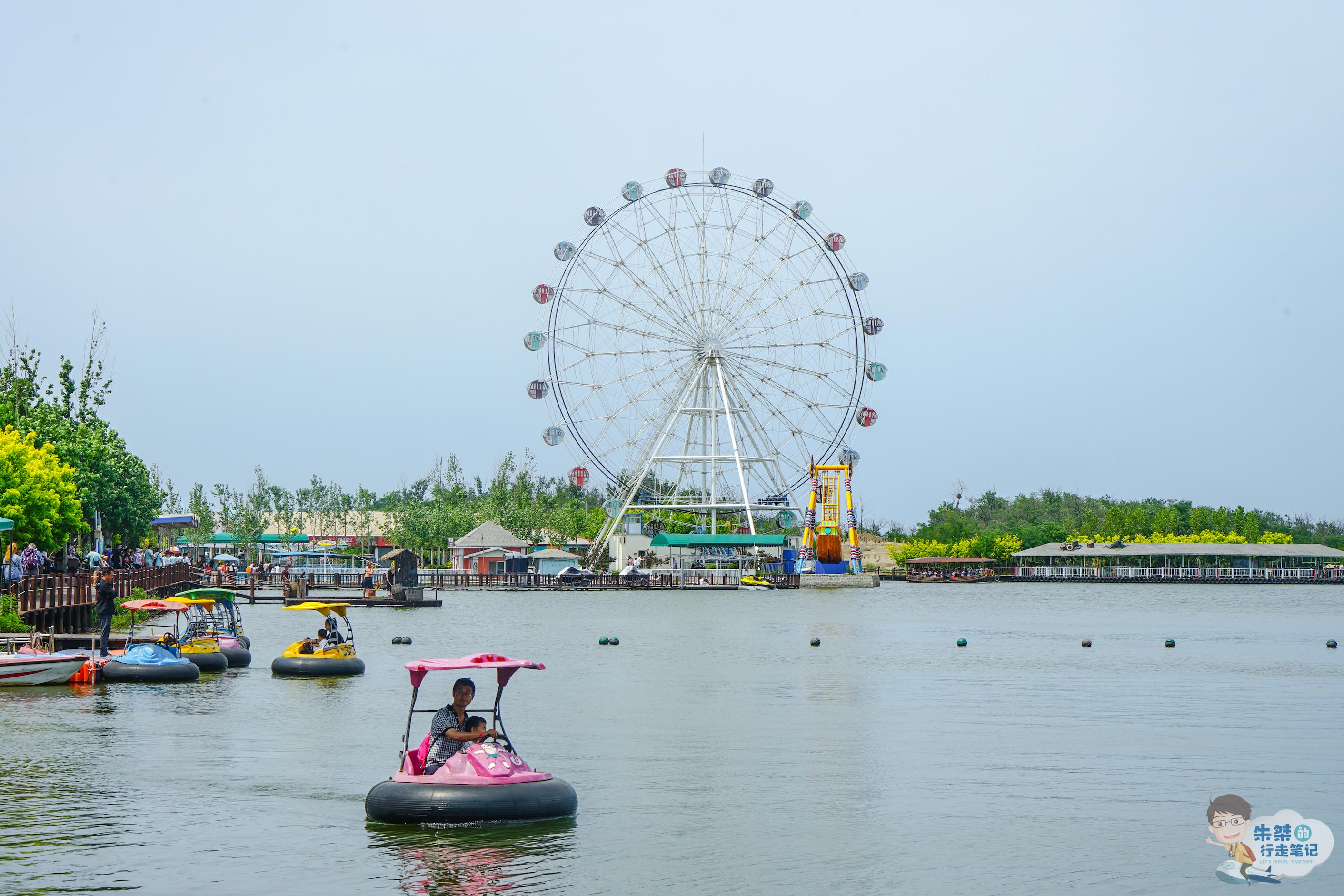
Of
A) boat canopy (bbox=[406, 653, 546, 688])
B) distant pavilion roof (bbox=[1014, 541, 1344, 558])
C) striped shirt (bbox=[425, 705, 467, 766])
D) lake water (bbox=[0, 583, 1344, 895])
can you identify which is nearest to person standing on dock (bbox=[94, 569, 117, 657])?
lake water (bbox=[0, 583, 1344, 895])

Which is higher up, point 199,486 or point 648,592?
point 199,486

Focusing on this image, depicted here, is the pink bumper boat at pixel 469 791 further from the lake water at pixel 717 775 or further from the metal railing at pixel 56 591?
the metal railing at pixel 56 591

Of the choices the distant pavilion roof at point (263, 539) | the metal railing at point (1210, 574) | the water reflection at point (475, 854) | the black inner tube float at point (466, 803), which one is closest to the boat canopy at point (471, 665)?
the black inner tube float at point (466, 803)

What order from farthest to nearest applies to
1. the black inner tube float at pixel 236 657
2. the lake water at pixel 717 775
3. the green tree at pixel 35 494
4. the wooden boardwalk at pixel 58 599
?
the green tree at pixel 35 494 → the black inner tube float at pixel 236 657 → the wooden boardwalk at pixel 58 599 → the lake water at pixel 717 775

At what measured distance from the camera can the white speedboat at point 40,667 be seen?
→ 3281cm

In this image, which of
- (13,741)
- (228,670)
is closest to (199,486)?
(228,670)

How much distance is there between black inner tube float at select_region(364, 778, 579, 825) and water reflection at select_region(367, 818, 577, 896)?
0.26 m

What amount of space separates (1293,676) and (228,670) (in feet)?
105

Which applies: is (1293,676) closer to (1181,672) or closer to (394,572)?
(1181,672)

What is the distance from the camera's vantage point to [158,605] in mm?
37312

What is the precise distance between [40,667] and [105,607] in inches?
128

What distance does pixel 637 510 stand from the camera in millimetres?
113500
